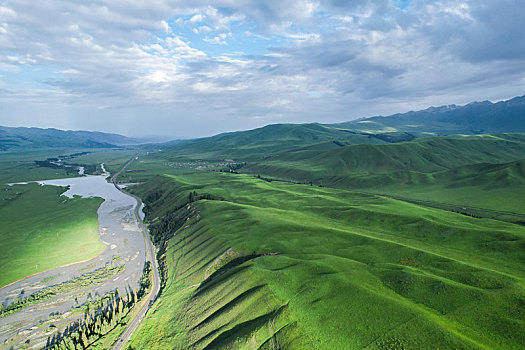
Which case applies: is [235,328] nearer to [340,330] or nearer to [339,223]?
[340,330]

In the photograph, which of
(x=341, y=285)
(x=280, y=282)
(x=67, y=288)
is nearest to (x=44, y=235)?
(x=67, y=288)

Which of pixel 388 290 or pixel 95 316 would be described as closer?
pixel 388 290

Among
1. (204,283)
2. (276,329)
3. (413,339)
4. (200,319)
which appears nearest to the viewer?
(413,339)

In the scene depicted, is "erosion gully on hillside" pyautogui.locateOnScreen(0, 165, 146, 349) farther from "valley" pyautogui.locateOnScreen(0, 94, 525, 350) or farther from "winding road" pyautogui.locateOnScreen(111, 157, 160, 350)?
"winding road" pyautogui.locateOnScreen(111, 157, 160, 350)

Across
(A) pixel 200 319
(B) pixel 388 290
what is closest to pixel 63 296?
(A) pixel 200 319

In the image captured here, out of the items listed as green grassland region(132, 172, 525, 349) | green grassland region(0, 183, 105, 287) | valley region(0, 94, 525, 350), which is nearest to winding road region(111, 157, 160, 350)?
valley region(0, 94, 525, 350)

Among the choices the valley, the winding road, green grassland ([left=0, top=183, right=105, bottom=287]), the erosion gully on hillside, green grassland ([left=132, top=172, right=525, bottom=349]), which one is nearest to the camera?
green grassland ([left=132, top=172, right=525, bottom=349])
